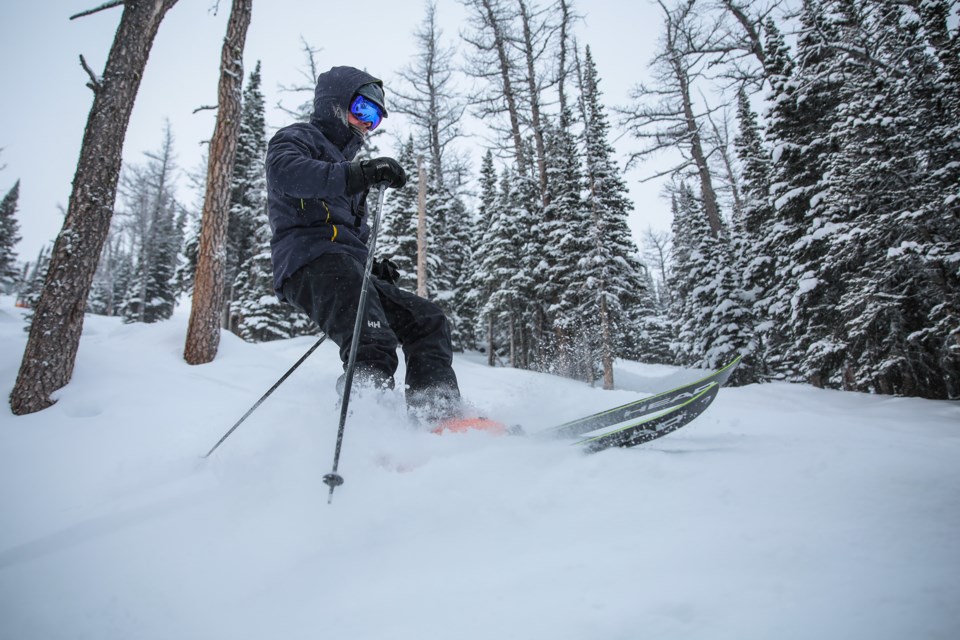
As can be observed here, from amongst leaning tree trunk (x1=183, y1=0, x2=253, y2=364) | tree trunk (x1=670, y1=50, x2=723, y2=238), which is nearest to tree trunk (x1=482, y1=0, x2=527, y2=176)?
tree trunk (x1=670, y1=50, x2=723, y2=238)

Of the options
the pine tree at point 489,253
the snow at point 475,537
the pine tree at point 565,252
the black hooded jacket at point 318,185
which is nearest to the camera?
the snow at point 475,537

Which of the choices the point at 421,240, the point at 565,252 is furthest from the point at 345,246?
the point at 565,252

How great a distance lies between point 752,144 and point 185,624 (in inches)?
789

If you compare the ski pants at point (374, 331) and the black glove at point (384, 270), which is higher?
the black glove at point (384, 270)

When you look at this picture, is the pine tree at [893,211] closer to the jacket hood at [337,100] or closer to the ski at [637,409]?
the ski at [637,409]

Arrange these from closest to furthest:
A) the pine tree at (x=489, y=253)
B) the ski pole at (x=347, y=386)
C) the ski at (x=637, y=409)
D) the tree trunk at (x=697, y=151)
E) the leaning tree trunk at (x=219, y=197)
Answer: the ski pole at (x=347, y=386)
the ski at (x=637, y=409)
the leaning tree trunk at (x=219, y=197)
the tree trunk at (x=697, y=151)
the pine tree at (x=489, y=253)

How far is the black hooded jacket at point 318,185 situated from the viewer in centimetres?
212

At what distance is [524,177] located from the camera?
18766 mm

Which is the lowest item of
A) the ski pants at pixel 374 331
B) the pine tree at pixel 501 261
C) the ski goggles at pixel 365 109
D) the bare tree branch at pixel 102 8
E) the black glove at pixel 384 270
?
the ski pants at pixel 374 331

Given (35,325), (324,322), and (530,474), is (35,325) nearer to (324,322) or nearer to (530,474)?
(324,322)

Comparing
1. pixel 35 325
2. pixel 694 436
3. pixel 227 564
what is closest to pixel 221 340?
pixel 35 325

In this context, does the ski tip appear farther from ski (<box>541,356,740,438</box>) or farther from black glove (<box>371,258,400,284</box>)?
black glove (<box>371,258,400,284</box>)

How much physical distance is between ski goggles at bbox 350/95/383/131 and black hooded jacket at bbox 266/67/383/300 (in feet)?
0.15

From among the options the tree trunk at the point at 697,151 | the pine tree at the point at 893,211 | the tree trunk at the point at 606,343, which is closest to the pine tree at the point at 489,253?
the tree trunk at the point at 606,343
